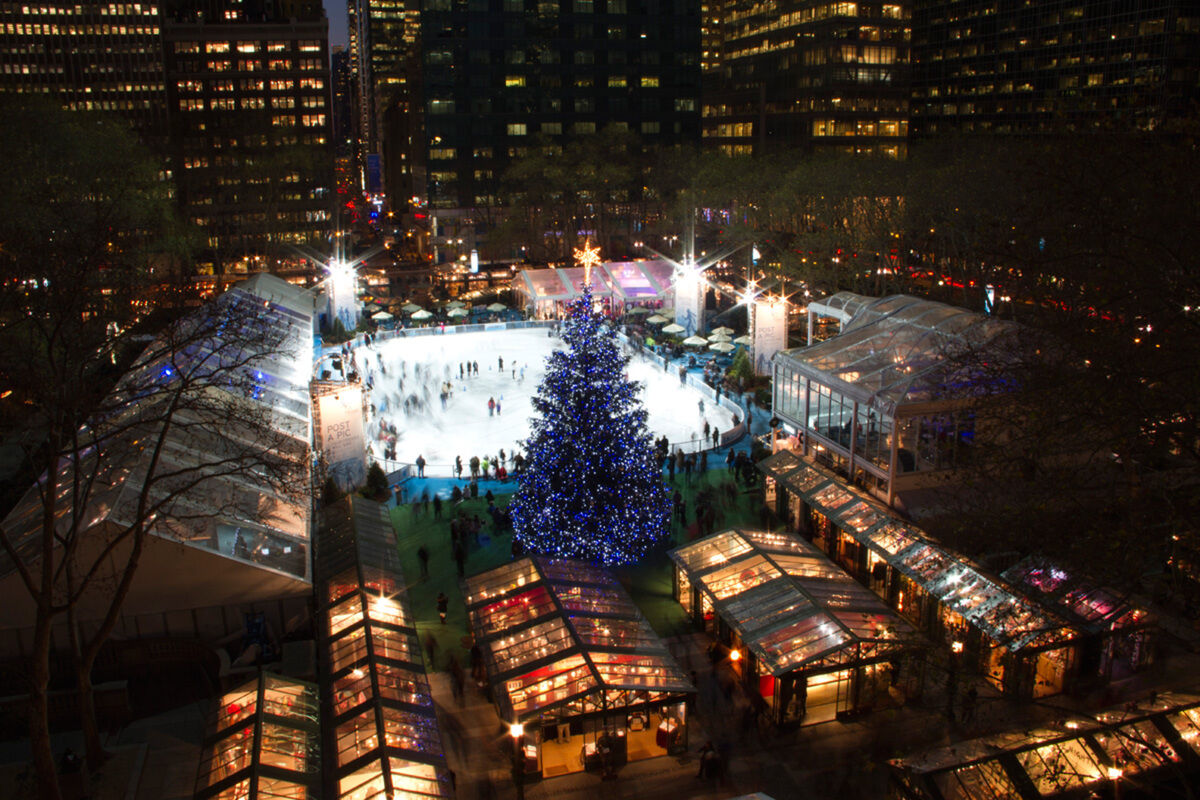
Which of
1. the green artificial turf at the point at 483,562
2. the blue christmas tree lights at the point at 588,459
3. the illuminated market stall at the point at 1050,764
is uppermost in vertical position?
the blue christmas tree lights at the point at 588,459

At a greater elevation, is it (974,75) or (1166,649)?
(974,75)

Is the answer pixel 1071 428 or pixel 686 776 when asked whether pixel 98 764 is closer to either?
pixel 686 776

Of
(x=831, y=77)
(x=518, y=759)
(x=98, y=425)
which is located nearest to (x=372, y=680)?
(x=518, y=759)

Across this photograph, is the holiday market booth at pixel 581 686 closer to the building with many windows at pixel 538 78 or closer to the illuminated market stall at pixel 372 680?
the illuminated market stall at pixel 372 680

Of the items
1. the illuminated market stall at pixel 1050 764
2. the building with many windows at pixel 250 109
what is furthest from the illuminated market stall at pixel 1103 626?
the building with many windows at pixel 250 109

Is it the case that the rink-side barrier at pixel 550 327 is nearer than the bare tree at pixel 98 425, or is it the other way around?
the bare tree at pixel 98 425

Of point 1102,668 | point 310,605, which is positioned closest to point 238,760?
point 310,605

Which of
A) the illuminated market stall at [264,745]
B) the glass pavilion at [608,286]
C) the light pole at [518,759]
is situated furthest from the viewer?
the glass pavilion at [608,286]
